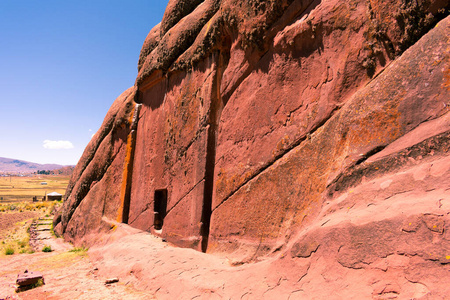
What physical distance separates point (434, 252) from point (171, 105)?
6.84 m

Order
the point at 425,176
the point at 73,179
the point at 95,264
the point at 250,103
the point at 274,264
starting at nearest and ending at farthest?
the point at 425,176 < the point at 274,264 < the point at 250,103 < the point at 95,264 < the point at 73,179

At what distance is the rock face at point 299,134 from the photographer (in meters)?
2.46

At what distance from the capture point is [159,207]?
8.03 meters

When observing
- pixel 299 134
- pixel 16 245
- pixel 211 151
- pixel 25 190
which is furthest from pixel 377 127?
pixel 25 190

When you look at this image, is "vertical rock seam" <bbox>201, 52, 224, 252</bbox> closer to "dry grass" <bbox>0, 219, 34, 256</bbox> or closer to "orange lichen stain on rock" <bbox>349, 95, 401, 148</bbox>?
"orange lichen stain on rock" <bbox>349, 95, 401, 148</bbox>

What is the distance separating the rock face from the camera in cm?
246

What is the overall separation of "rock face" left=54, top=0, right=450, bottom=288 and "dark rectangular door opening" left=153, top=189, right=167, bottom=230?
35mm

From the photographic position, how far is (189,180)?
6.65m

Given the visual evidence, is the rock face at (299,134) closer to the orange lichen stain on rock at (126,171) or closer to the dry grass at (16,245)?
the orange lichen stain on rock at (126,171)

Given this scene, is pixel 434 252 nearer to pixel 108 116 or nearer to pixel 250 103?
pixel 250 103

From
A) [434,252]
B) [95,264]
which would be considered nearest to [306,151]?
[434,252]

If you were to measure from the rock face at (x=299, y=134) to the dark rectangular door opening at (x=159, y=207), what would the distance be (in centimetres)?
4

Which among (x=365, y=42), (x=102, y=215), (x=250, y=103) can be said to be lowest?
(x=102, y=215)

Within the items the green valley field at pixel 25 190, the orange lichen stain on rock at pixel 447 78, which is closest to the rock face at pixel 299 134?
the orange lichen stain on rock at pixel 447 78
